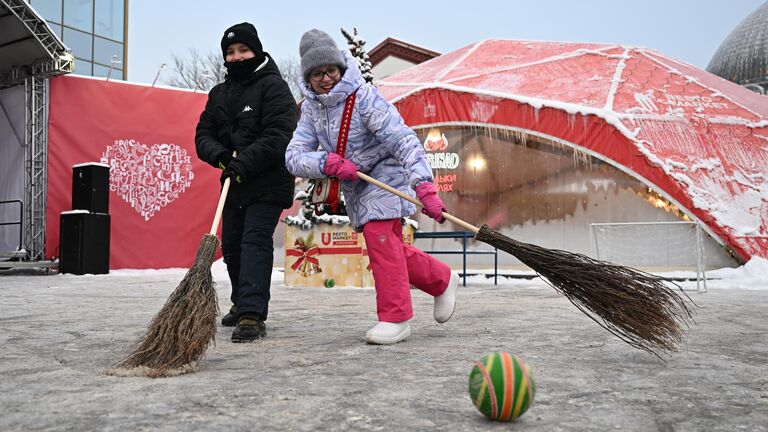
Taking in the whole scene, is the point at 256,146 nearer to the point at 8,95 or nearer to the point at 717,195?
the point at 717,195

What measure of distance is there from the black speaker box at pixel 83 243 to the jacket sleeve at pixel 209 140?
266 inches

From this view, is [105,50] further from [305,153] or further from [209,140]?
[305,153]

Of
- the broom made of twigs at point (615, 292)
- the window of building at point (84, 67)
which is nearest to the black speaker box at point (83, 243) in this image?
the broom made of twigs at point (615, 292)

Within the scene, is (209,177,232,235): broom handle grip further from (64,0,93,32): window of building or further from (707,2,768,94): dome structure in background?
(707,2,768,94): dome structure in background

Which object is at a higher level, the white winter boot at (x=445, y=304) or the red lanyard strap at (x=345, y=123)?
the red lanyard strap at (x=345, y=123)

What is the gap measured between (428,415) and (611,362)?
1.15 meters

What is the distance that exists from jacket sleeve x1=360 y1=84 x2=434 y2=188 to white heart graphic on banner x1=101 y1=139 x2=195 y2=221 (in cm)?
849

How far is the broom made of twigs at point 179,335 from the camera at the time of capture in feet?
8.23

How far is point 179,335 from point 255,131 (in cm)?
138

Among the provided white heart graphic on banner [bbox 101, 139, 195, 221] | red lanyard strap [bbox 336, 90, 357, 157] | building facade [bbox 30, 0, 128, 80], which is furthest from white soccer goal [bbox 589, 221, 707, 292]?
building facade [bbox 30, 0, 128, 80]

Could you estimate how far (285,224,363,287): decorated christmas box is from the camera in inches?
292

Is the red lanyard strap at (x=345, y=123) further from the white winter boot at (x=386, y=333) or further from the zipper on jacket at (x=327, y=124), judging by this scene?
the white winter boot at (x=386, y=333)

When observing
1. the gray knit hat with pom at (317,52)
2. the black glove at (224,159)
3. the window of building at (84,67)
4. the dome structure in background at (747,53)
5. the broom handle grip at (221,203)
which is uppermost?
the dome structure in background at (747,53)

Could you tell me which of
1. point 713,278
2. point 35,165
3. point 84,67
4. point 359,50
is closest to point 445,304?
point 359,50
